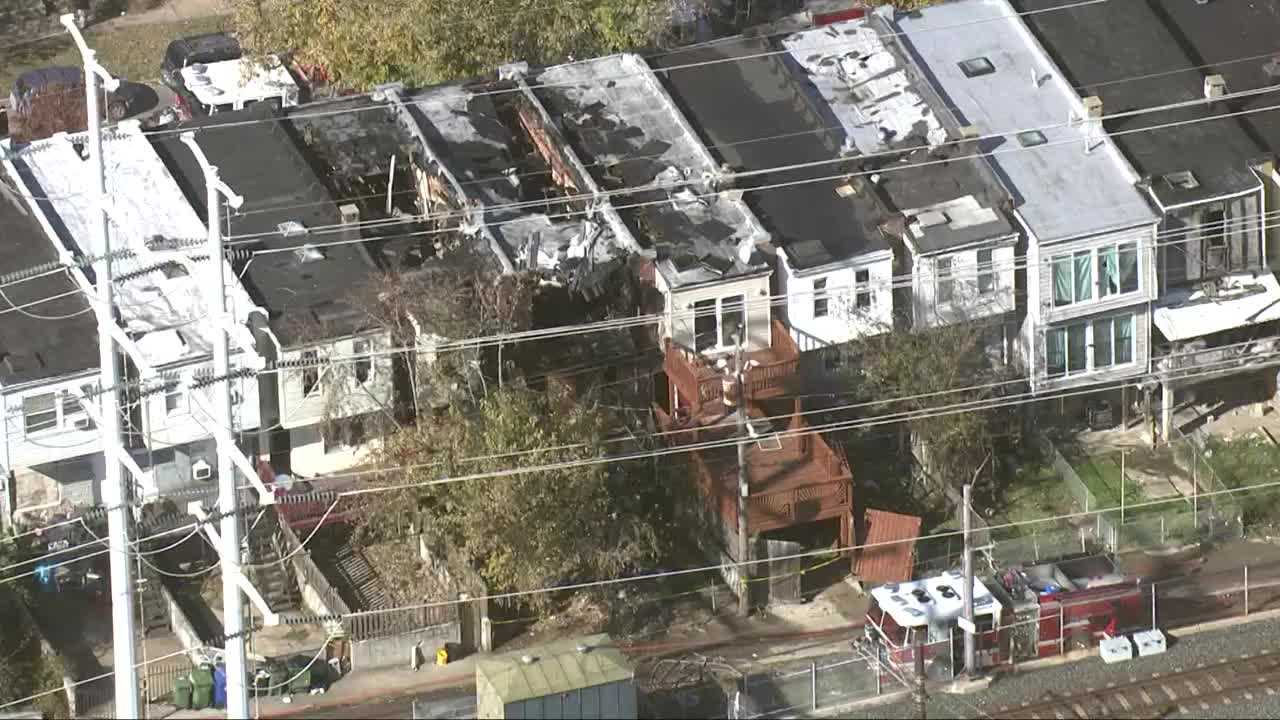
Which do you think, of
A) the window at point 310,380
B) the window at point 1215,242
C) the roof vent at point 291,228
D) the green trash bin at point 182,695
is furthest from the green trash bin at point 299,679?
the window at point 1215,242

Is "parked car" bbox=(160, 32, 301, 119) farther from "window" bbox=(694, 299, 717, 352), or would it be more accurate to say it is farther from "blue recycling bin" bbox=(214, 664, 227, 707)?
"blue recycling bin" bbox=(214, 664, 227, 707)

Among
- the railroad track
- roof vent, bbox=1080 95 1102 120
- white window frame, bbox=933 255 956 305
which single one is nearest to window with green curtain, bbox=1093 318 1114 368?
white window frame, bbox=933 255 956 305

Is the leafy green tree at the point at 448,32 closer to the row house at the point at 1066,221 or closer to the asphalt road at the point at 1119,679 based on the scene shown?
the row house at the point at 1066,221

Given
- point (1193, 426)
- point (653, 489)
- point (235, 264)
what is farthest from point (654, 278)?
point (1193, 426)

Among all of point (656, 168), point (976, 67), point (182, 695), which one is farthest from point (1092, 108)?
point (182, 695)

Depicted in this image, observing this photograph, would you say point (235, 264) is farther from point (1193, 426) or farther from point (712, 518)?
point (1193, 426)
